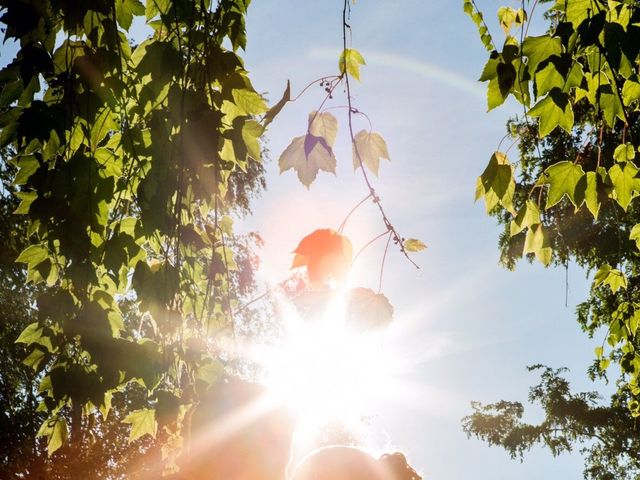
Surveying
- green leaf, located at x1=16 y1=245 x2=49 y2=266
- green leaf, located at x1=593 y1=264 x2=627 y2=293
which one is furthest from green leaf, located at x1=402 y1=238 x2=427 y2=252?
green leaf, located at x1=593 y1=264 x2=627 y2=293

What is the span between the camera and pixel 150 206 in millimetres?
1795

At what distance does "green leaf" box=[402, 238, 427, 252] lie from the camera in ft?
4.03

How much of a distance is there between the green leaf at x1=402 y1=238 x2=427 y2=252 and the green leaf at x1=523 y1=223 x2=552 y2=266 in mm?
739

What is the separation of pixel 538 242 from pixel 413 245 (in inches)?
31.0

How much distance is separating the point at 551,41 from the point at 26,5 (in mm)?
1521

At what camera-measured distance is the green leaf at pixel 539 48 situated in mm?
1392

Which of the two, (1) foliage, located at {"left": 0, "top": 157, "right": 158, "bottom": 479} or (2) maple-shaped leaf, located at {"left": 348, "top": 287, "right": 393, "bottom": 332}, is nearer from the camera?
(2) maple-shaped leaf, located at {"left": 348, "top": 287, "right": 393, "bottom": 332}

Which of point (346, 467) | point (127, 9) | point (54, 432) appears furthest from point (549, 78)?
point (54, 432)

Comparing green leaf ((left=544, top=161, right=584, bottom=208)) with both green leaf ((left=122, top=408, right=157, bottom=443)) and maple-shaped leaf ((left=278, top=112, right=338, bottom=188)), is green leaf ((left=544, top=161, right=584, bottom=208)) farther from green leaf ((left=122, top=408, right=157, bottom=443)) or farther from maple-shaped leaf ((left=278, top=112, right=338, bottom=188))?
green leaf ((left=122, top=408, right=157, bottom=443))

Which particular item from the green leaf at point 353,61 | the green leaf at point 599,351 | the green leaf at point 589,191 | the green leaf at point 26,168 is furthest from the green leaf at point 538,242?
the green leaf at point 599,351

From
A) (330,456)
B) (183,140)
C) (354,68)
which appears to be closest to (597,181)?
(354,68)

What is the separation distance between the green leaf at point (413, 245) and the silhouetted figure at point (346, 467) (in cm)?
59

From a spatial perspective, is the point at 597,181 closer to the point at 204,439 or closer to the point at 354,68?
the point at 354,68

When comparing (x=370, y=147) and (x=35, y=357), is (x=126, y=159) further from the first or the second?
(x=370, y=147)
